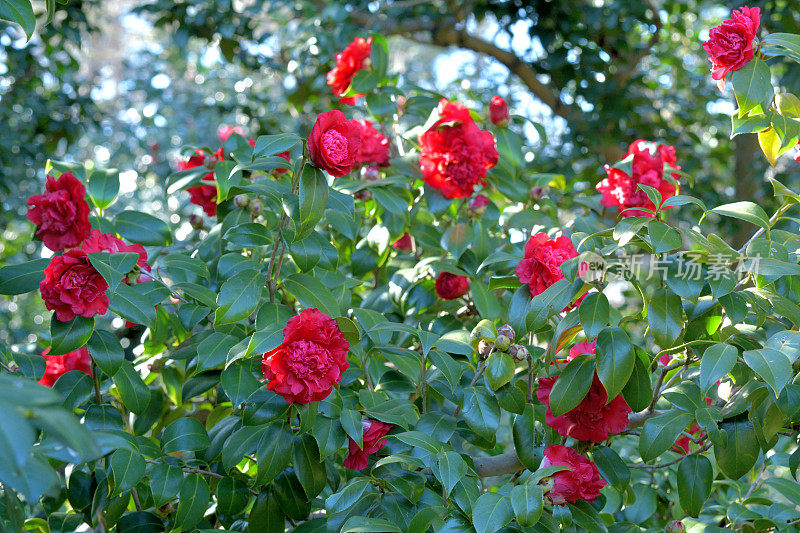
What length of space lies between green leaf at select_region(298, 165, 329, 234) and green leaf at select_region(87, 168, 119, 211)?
588 mm

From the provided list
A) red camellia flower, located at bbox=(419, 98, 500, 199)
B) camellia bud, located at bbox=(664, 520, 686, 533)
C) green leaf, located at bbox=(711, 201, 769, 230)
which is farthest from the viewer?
red camellia flower, located at bbox=(419, 98, 500, 199)

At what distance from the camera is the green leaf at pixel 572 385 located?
108cm

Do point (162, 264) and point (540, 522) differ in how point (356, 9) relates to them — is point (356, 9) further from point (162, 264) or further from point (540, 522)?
point (540, 522)

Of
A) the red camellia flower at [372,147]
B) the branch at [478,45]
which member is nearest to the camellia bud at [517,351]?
the red camellia flower at [372,147]

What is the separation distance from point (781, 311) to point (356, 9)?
2.39 metres

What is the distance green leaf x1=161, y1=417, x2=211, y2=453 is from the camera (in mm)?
1169

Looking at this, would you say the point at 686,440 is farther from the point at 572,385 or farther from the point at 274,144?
the point at 274,144

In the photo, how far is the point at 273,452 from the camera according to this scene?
1112mm

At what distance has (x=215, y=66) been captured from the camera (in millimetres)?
5188

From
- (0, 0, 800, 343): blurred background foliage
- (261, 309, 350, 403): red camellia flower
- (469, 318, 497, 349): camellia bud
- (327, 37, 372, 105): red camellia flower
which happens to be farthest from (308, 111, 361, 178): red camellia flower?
A: (0, 0, 800, 343): blurred background foliage

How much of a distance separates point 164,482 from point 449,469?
46cm

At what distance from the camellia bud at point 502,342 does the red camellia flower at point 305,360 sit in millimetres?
243

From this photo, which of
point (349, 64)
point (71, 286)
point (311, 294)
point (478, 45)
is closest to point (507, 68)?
point (478, 45)

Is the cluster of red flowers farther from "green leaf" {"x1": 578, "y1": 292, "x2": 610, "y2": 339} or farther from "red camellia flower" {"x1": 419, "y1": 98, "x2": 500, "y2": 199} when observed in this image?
"green leaf" {"x1": 578, "y1": 292, "x2": 610, "y2": 339}
